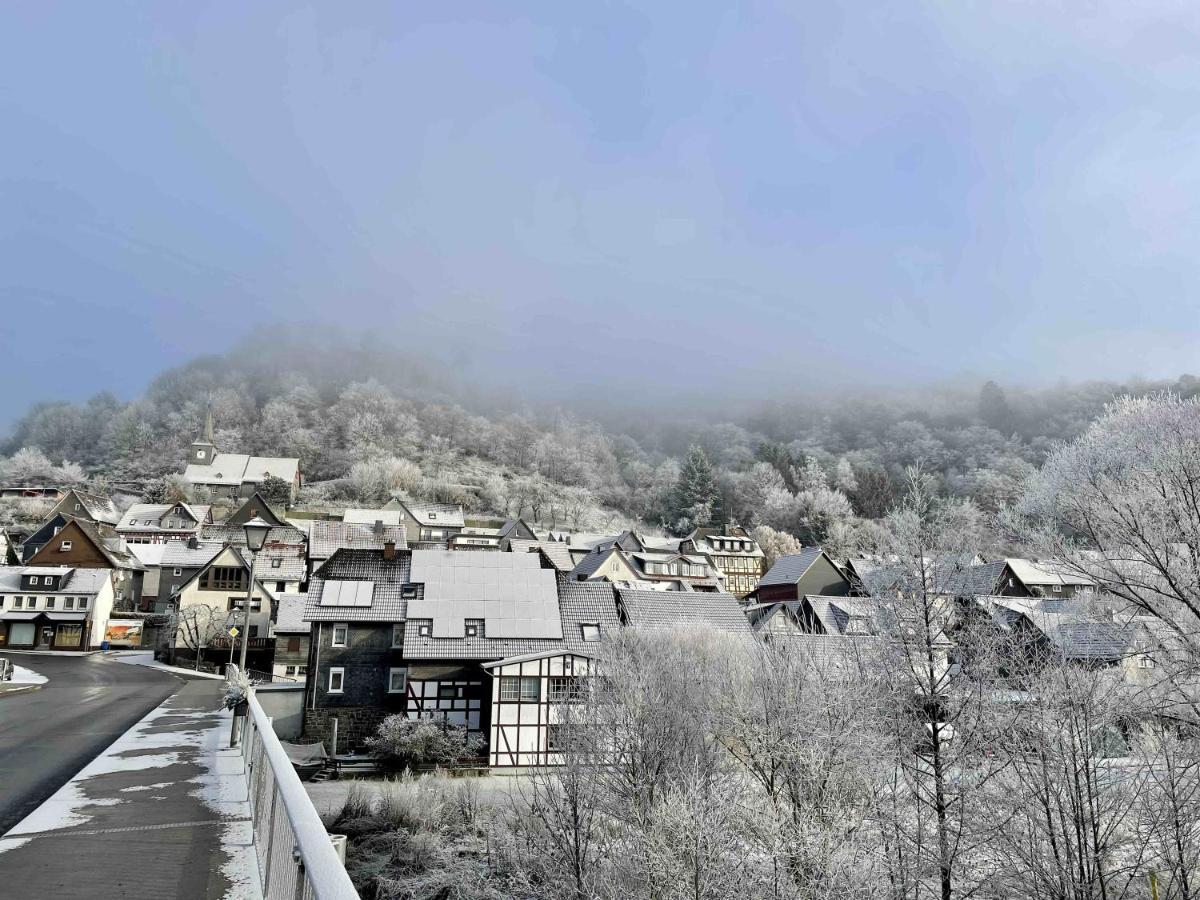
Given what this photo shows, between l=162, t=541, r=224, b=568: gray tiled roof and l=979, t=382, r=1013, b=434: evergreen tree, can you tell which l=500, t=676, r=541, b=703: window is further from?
l=979, t=382, r=1013, b=434: evergreen tree

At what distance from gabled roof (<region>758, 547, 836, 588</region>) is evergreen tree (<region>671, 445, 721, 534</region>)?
187 ft

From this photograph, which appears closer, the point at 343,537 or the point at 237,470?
the point at 343,537

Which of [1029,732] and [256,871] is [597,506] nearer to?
[1029,732]

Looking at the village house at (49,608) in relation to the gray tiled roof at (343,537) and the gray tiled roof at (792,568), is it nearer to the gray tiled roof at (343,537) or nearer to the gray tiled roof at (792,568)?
the gray tiled roof at (343,537)

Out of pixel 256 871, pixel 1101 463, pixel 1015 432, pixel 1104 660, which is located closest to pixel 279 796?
pixel 256 871

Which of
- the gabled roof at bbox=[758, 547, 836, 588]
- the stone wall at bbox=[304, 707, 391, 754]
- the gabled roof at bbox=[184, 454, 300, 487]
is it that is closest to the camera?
the stone wall at bbox=[304, 707, 391, 754]

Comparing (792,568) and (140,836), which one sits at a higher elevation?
(792,568)

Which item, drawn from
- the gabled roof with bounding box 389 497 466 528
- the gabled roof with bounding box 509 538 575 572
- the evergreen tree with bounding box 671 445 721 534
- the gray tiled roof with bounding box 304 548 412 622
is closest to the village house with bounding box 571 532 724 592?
the gabled roof with bounding box 509 538 575 572

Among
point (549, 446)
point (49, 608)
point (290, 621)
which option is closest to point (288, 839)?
point (290, 621)

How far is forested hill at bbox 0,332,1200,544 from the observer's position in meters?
130

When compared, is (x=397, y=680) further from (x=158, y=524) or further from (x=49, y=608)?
(x=158, y=524)

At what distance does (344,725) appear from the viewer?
118 feet

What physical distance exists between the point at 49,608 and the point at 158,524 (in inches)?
1303

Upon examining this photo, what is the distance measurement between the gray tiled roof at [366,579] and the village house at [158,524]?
55.0 meters
